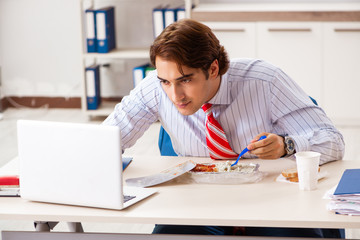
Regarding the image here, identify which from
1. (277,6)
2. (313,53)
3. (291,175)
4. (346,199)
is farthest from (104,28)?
(346,199)

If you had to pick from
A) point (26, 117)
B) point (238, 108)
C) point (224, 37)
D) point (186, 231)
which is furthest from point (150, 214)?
point (26, 117)

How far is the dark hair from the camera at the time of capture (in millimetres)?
1892

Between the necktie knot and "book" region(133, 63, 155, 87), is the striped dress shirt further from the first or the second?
"book" region(133, 63, 155, 87)

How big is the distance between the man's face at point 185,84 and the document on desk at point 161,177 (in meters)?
0.17

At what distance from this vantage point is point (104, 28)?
15.3 ft

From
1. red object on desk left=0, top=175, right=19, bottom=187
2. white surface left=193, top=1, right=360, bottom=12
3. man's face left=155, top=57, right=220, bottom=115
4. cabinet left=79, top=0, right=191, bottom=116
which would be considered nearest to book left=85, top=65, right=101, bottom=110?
cabinet left=79, top=0, right=191, bottom=116

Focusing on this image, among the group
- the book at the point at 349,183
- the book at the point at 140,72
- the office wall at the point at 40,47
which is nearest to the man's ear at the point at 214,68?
the book at the point at 349,183

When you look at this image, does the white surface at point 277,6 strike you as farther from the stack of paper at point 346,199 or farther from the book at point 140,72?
the stack of paper at point 346,199

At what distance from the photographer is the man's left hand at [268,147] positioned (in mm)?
1873

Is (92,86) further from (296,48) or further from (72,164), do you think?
(72,164)

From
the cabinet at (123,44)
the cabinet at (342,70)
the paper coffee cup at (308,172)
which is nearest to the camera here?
the paper coffee cup at (308,172)

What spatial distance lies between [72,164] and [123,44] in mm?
3529

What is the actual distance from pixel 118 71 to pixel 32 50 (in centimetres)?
73

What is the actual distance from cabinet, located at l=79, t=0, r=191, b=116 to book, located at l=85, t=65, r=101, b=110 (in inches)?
1.7
